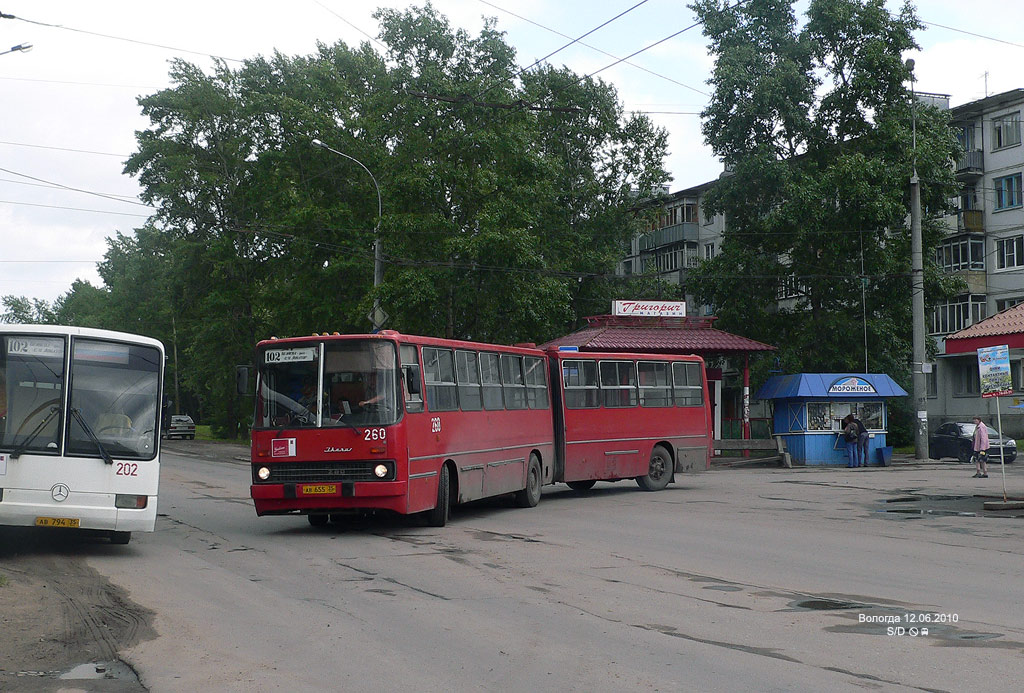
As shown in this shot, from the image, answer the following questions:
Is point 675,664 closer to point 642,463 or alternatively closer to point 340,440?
point 340,440

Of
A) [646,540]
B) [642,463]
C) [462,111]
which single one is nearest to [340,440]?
[646,540]

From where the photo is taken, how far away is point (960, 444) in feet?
142

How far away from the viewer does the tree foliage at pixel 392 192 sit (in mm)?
35094

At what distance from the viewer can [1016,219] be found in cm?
5794

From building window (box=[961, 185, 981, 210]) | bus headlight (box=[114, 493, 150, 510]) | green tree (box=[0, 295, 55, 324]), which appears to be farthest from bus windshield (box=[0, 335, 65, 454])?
green tree (box=[0, 295, 55, 324])

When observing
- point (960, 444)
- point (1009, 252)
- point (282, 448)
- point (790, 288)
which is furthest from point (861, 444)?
point (282, 448)

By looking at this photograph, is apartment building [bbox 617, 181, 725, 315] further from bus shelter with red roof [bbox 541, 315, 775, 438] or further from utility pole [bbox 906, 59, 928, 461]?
utility pole [bbox 906, 59, 928, 461]

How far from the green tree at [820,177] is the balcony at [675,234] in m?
29.0

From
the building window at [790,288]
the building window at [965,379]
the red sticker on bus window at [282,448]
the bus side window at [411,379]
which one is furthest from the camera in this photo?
the building window at [965,379]

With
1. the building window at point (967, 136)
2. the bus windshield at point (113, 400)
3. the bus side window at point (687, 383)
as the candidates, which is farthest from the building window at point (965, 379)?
the bus windshield at point (113, 400)

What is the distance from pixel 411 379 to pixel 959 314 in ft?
164

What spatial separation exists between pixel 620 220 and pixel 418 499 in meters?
40.8

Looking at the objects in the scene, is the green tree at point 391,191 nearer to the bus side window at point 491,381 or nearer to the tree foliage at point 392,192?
the tree foliage at point 392,192

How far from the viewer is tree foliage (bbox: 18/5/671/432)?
35094 millimetres
